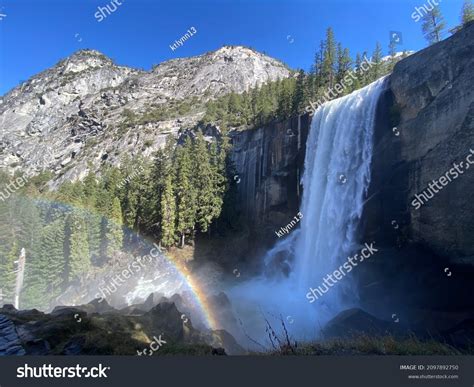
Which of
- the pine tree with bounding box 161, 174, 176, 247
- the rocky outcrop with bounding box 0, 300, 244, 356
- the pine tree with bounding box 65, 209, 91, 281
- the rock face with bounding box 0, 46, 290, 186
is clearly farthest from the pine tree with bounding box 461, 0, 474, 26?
the rock face with bounding box 0, 46, 290, 186

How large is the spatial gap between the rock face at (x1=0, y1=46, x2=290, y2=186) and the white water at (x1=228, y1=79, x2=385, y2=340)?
54.0 meters

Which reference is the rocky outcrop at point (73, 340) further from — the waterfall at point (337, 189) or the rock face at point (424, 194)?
the waterfall at point (337, 189)

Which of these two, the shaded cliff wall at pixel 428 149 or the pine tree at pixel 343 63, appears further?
the pine tree at pixel 343 63

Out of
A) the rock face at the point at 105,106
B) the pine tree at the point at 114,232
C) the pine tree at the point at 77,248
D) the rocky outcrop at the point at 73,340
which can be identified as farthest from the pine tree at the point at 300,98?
the rocky outcrop at the point at 73,340

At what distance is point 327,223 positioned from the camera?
2655 centimetres

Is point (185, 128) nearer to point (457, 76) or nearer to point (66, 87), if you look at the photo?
point (457, 76)

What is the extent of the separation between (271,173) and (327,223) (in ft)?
50.2

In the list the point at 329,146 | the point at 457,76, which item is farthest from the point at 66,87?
the point at 457,76

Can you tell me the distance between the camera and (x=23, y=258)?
33156mm

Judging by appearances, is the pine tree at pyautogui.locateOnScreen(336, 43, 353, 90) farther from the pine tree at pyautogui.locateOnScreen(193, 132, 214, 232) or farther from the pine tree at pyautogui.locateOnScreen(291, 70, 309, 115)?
the pine tree at pyautogui.locateOnScreen(193, 132, 214, 232)

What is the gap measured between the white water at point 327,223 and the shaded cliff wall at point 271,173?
4737 millimetres

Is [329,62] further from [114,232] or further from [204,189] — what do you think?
[114,232]

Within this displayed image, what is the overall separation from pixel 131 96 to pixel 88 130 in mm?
24686

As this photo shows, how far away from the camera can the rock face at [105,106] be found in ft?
288
